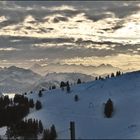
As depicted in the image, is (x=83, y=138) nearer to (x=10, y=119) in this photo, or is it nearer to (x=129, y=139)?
(x=129, y=139)

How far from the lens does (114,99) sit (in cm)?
18162

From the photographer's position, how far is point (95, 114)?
165m

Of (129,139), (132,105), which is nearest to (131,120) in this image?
(132,105)

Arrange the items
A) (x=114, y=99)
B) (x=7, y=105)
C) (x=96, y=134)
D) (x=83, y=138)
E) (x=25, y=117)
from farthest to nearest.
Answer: (x=7, y=105)
(x=114, y=99)
(x=25, y=117)
(x=96, y=134)
(x=83, y=138)

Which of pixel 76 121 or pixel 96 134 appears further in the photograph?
pixel 76 121

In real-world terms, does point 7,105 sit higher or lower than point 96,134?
higher

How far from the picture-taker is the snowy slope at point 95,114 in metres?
132

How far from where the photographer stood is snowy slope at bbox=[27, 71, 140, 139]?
13250 centimetres

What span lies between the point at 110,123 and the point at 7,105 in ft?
181

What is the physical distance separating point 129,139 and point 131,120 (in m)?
32.2

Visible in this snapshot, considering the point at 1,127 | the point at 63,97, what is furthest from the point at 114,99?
the point at 1,127

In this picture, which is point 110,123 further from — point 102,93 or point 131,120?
point 102,93

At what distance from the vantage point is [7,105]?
19438 centimetres

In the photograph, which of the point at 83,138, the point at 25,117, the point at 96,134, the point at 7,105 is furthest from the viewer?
the point at 7,105
